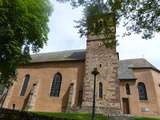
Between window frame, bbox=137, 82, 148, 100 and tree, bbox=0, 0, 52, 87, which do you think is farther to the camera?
window frame, bbox=137, 82, 148, 100

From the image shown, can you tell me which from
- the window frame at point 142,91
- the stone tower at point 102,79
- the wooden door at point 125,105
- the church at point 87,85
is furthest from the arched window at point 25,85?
the window frame at point 142,91

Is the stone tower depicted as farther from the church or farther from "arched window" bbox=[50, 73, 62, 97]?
"arched window" bbox=[50, 73, 62, 97]

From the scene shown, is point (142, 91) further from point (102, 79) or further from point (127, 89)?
point (102, 79)

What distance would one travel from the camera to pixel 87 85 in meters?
23.5

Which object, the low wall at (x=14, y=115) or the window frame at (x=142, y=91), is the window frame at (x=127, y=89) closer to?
the window frame at (x=142, y=91)

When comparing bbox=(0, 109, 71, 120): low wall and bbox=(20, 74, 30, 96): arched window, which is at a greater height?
bbox=(20, 74, 30, 96): arched window

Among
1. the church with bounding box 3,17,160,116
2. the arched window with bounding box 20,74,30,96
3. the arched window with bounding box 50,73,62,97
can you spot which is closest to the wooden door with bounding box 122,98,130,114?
the church with bounding box 3,17,160,116

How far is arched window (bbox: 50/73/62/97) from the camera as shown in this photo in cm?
2591

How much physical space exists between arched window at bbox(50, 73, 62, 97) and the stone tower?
468cm

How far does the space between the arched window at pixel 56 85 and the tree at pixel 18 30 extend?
9.08 metres

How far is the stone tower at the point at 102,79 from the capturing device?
2170 cm

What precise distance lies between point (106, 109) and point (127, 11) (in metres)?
13.8

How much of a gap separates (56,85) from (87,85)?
5.56 metres

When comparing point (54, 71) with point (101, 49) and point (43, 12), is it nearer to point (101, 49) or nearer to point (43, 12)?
point (101, 49)
